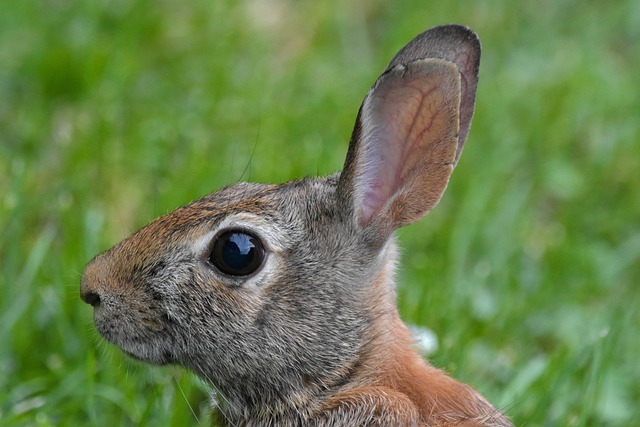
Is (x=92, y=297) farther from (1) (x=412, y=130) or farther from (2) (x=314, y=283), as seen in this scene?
(1) (x=412, y=130)

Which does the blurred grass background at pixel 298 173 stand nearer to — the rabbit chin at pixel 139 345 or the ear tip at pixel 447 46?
the rabbit chin at pixel 139 345

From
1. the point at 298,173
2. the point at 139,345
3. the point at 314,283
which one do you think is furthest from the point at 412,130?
the point at 298,173

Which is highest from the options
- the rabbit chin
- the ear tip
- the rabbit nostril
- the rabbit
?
the ear tip

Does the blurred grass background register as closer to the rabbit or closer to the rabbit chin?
the rabbit chin

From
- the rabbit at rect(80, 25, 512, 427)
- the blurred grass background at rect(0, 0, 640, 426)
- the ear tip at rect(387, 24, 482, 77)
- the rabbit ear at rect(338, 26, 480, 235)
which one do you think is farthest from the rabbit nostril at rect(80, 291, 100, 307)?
the ear tip at rect(387, 24, 482, 77)

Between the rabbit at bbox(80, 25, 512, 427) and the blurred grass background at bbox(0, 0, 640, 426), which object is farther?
the blurred grass background at bbox(0, 0, 640, 426)

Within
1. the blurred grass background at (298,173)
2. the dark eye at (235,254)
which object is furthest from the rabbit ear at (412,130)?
the blurred grass background at (298,173)

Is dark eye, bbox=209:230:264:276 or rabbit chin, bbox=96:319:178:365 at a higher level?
dark eye, bbox=209:230:264:276
